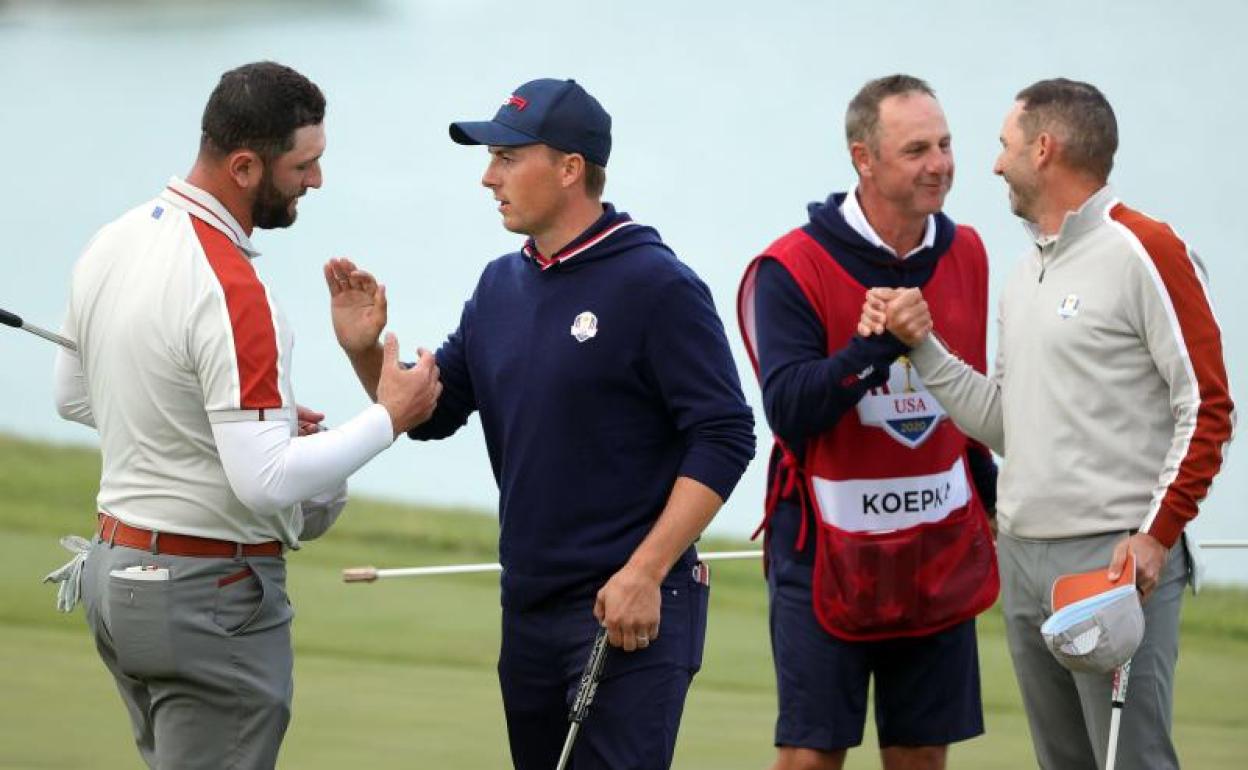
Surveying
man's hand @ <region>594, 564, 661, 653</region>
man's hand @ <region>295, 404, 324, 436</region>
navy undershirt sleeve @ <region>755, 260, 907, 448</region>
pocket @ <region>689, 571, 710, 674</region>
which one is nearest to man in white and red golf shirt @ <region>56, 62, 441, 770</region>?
man's hand @ <region>295, 404, 324, 436</region>

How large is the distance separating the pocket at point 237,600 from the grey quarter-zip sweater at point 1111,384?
1.34 metres

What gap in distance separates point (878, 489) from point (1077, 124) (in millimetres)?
798

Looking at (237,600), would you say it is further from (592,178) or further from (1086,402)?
(1086,402)

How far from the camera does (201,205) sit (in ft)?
10.6

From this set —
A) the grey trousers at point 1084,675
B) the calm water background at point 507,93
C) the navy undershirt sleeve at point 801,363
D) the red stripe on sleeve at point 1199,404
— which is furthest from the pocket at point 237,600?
the calm water background at point 507,93

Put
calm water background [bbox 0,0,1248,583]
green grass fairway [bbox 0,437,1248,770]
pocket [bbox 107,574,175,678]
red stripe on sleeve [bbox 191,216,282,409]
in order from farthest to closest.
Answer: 1. calm water background [bbox 0,0,1248,583]
2. green grass fairway [bbox 0,437,1248,770]
3. pocket [bbox 107,574,175,678]
4. red stripe on sleeve [bbox 191,216,282,409]

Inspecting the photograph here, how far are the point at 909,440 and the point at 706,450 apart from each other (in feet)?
2.59

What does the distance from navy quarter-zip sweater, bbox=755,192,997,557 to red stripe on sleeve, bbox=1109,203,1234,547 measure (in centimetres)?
52

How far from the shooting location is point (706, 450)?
3369 millimetres

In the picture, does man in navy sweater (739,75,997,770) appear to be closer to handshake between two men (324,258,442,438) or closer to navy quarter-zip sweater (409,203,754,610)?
navy quarter-zip sweater (409,203,754,610)

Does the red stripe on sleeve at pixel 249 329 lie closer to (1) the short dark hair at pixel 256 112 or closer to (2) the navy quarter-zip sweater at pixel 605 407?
(1) the short dark hair at pixel 256 112

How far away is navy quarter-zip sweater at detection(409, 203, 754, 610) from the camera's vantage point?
3.39 metres

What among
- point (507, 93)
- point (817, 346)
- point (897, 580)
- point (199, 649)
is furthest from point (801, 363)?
point (507, 93)

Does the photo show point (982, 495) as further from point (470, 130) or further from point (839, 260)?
point (470, 130)
